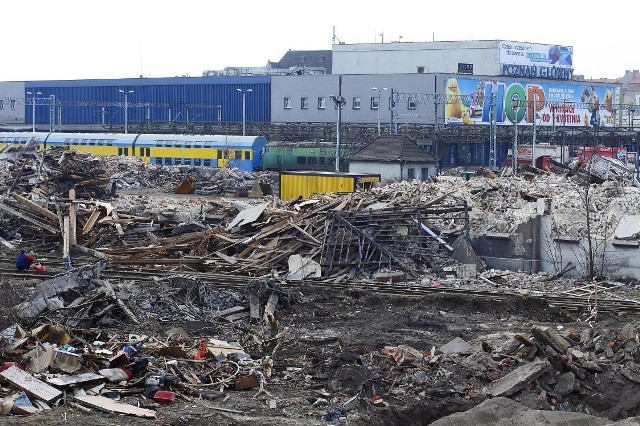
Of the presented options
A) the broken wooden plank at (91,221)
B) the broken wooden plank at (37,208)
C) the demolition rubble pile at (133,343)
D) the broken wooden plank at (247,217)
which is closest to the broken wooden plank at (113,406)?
the demolition rubble pile at (133,343)

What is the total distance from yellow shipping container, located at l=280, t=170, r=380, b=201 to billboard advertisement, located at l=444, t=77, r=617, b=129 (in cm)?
3276

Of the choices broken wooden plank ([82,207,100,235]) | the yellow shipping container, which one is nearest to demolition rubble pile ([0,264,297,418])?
broken wooden plank ([82,207,100,235])

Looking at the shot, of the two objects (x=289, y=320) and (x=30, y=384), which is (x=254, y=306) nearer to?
(x=289, y=320)

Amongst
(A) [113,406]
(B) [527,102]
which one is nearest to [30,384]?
(A) [113,406]

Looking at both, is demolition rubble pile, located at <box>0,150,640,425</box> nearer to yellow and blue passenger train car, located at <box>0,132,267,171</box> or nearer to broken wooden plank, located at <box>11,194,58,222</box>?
broken wooden plank, located at <box>11,194,58,222</box>

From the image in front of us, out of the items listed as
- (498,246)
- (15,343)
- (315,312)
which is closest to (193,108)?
(498,246)

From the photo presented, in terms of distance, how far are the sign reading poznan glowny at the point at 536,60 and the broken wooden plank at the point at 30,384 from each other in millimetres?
71862

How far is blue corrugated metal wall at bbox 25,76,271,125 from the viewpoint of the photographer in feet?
259

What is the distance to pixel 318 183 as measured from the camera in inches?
1431

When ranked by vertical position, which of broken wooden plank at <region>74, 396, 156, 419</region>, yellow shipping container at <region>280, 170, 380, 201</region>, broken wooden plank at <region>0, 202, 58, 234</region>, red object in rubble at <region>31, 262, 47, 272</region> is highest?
yellow shipping container at <region>280, 170, 380, 201</region>

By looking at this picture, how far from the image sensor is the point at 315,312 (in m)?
21.1

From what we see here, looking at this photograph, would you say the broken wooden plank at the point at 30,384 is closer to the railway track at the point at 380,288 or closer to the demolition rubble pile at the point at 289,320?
the demolition rubble pile at the point at 289,320

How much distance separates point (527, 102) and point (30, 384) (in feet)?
214

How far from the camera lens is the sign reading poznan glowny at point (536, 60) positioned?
272 ft
